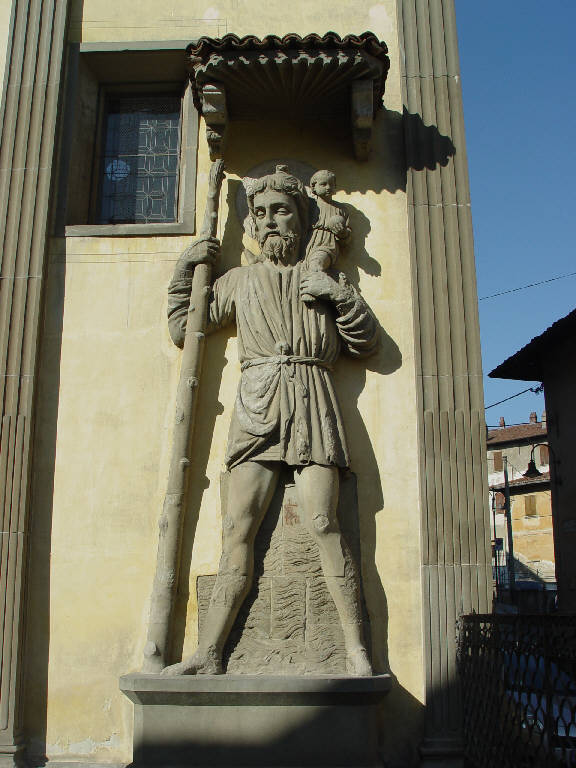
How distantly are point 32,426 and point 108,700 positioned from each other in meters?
2.18

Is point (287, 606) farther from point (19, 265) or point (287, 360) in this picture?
point (19, 265)

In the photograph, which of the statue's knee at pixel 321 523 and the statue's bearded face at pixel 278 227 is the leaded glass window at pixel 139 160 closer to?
the statue's bearded face at pixel 278 227

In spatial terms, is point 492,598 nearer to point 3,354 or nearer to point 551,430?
point 3,354

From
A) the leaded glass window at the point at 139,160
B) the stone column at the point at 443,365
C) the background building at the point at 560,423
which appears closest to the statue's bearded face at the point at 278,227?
the stone column at the point at 443,365

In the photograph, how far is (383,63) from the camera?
7043 mm

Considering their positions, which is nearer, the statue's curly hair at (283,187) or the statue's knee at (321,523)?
the statue's knee at (321,523)

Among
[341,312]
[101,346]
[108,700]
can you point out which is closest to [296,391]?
[341,312]

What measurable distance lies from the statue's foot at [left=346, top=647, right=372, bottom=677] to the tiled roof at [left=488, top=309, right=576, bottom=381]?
10.5 meters

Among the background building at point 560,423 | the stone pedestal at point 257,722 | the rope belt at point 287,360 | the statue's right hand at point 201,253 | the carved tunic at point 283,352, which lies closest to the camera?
the stone pedestal at point 257,722

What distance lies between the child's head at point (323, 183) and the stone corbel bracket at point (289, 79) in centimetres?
41

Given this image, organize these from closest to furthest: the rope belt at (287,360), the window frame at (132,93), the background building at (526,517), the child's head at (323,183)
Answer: the rope belt at (287,360), the child's head at (323,183), the window frame at (132,93), the background building at (526,517)

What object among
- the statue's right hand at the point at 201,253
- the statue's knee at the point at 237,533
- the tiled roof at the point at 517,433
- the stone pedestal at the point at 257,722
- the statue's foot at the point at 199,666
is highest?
the tiled roof at the point at 517,433

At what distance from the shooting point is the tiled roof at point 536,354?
16062 mm

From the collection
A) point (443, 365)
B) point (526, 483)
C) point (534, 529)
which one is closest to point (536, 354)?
point (443, 365)
